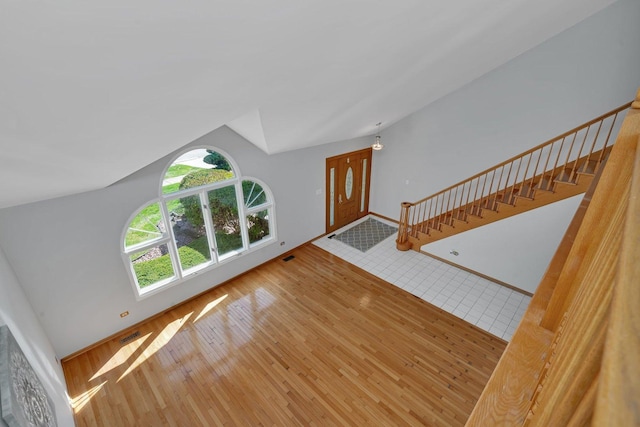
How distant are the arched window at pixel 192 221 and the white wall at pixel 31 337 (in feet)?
3.62

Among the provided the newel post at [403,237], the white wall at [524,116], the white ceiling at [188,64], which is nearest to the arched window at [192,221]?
the white ceiling at [188,64]

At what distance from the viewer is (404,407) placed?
3.48 m

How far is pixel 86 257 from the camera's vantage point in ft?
12.8

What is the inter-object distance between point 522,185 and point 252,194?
4276 mm

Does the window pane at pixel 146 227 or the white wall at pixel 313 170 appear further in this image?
the window pane at pixel 146 227

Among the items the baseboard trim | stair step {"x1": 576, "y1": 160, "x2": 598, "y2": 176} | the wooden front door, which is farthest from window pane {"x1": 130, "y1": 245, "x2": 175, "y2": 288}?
stair step {"x1": 576, "y1": 160, "x2": 598, "y2": 176}

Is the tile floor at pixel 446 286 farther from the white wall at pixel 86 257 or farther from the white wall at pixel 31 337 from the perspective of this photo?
the white wall at pixel 31 337

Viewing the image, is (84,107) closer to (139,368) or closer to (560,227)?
(139,368)

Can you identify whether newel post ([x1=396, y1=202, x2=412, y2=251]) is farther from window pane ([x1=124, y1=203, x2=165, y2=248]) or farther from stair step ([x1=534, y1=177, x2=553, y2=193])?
window pane ([x1=124, y1=203, x2=165, y2=248])

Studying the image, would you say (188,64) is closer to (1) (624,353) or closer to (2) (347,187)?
(1) (624,353)

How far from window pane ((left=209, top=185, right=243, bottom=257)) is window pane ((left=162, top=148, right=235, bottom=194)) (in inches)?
9.6

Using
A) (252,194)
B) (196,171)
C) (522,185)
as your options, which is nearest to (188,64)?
(196,171)

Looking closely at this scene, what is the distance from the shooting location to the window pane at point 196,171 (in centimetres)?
445

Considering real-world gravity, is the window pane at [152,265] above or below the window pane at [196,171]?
below
